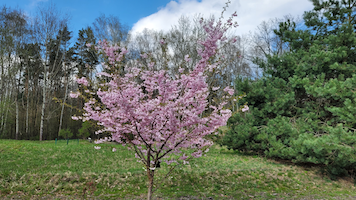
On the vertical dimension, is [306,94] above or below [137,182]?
above

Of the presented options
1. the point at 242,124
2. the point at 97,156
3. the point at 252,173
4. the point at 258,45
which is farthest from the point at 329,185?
the point at 258,45

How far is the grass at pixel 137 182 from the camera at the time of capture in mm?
4935

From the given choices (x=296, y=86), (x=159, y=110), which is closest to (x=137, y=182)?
(x=159, y=110)

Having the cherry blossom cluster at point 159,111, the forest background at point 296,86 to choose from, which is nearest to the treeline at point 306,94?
the forest background at point 296,86

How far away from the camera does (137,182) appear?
5.51 meters

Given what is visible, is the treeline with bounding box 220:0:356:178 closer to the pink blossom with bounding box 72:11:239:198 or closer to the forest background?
the forest background

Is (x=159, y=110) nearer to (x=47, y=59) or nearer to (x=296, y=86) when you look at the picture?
(x=296, y=86)

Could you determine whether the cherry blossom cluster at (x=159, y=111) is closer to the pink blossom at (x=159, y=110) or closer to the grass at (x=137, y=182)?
the pink blossom at (x=159, y=110)

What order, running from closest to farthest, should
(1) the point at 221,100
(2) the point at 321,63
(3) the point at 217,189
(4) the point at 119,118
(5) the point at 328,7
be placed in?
1. (4) the point at 119,118
2. (1) the point at 221,100
3. (3) the point at 217,189
4. (2) the point at 321,63
5. (5) the point at 328,7

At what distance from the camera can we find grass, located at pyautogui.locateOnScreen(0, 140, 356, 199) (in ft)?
16.2

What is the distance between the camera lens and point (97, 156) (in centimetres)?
907

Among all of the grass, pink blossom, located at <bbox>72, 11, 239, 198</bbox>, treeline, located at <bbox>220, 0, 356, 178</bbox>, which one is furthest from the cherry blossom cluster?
treeline, located at <bbox>220, 0, 356, 178</bbox>

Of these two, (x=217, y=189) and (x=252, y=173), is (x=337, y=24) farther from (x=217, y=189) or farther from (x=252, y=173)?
(x=217, y=189)

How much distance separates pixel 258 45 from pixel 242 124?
13052mm
